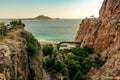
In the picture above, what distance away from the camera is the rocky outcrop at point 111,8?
84125mm

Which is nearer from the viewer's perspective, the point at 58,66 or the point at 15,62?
the point at 15,62

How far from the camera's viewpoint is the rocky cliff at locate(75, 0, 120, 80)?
52856 millimetres

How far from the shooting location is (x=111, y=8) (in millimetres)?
87062

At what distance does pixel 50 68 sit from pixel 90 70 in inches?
458

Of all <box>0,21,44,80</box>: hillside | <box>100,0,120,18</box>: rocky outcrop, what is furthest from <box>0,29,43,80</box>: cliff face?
<box>100,0,120,18</box>: rocky outcrop

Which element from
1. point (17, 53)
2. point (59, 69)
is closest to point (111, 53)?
point (59, 69)

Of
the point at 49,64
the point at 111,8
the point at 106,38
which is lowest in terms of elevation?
the point at 49,64

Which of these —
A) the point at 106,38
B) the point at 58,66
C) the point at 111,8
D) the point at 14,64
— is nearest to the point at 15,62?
the point at 14,64

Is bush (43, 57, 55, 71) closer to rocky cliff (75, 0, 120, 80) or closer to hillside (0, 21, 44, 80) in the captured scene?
rocky cliff (75, 0, 120, 80)

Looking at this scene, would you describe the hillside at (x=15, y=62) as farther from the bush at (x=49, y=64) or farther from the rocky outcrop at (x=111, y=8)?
the rocky outcrop at (x=111, y=8)

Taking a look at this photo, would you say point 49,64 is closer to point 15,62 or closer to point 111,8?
point 15,62

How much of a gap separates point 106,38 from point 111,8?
18.3m

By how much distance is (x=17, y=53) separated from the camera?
2970 cm

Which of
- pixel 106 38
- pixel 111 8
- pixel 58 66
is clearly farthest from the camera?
pixel 111 8
